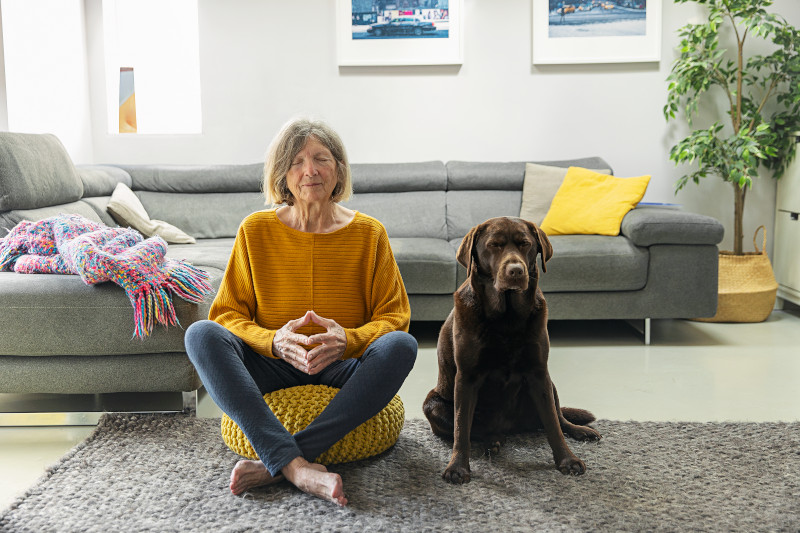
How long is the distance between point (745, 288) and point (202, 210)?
2906 millimetres

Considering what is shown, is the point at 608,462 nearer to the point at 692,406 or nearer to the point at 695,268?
the point at 692,406

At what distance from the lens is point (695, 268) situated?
3344 mm

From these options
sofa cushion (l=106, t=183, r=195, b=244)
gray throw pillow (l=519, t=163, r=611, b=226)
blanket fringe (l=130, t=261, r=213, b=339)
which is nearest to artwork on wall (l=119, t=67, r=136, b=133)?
sofa cushion (l=106, t=183, r=195, b=244)

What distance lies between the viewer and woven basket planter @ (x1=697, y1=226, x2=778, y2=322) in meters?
3.81

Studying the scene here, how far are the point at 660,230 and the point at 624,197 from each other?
0.36m

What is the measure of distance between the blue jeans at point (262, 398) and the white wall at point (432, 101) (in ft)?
9.30

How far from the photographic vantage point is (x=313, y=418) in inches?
71.9

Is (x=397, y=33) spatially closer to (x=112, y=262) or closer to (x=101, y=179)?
(x=101, y=179)

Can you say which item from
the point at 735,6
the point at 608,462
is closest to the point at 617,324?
the point at 735,6

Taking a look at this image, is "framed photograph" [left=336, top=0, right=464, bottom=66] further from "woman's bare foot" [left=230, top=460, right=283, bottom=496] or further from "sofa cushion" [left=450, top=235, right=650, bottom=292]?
"woman's bare foot" [left=230, top=460, right=283, bottom=496]

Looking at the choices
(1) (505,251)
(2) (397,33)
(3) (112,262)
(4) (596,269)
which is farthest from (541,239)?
(2) (397,33)

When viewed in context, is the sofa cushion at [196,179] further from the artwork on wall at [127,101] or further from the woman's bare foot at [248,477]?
the woman's bare foot at [248,477]

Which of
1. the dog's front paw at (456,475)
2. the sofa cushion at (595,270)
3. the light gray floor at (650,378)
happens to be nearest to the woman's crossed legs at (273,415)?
the dog's front paw at (456,475)

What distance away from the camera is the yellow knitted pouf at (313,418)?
1.83m
